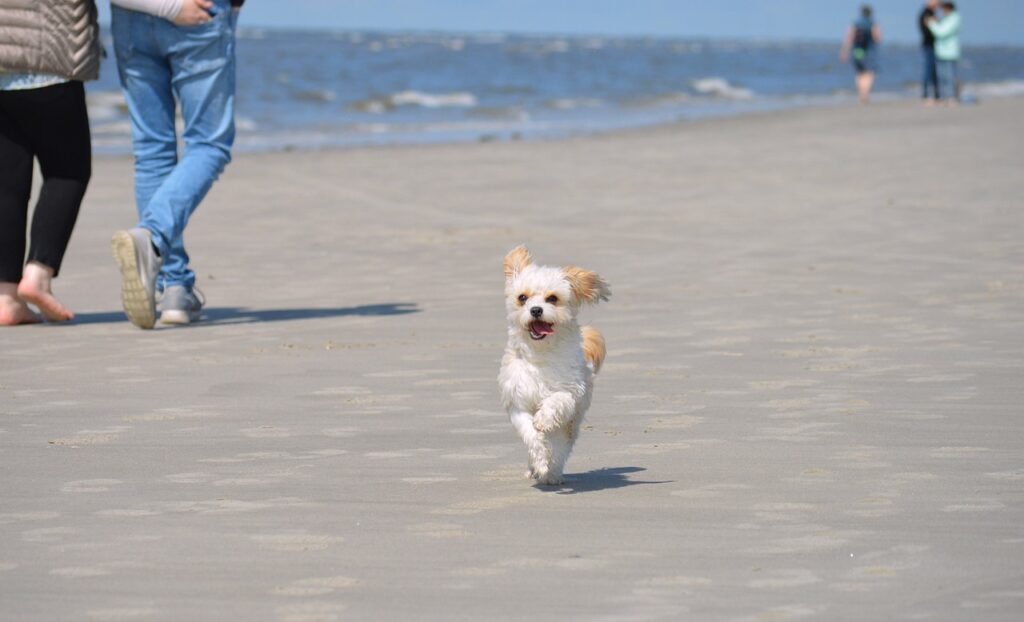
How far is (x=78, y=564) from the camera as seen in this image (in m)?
3.75

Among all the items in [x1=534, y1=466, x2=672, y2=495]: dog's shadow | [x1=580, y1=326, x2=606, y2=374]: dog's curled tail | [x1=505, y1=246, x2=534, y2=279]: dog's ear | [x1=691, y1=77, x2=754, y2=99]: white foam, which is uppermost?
[x1=505, y1=246, x2=534, y2=279]: dog's ear

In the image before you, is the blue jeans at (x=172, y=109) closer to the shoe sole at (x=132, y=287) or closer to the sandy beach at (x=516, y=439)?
the shoe sole at (x=132, y=287)

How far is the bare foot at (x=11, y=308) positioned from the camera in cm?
766

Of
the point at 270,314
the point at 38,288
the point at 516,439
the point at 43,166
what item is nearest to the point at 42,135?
the point at 43,166

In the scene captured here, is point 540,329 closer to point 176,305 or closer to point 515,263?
point 515,263

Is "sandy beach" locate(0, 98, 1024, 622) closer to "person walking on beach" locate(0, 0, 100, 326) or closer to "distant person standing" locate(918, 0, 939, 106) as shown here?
"person walking on beach" locate(0, 0, 100, 326)

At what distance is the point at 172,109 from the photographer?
780 centimetres

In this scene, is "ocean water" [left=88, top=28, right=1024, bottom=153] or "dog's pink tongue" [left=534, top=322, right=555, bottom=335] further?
"ocean water" [left=88, top=28, right=1024, bottom=153]

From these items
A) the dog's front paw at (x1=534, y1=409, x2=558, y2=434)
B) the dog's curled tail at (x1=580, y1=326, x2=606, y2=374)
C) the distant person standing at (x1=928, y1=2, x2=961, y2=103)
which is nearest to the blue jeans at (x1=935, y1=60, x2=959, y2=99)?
the distant person standing at (x1=928, y1=2, x2=961, y2=103)

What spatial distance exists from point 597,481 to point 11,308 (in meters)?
4.00

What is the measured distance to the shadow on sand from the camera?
25.7 ft

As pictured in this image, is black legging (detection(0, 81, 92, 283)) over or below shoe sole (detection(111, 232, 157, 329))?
over

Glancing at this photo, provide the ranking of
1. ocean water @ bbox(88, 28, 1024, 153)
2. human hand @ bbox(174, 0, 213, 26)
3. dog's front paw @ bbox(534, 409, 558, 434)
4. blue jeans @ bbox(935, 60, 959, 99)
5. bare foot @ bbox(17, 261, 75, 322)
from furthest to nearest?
1. blue jeans @ bbox(935, 60, 959, 99)
2. ocean water @ bbox(88, 28, 1024, 153)
3. bare foot @ bbox(17, 261, 75, 322)
4. human hand @ bbox(174, 0, 213, 26)
5. dog's front paw @ bbox(534, 409, 558, 434)

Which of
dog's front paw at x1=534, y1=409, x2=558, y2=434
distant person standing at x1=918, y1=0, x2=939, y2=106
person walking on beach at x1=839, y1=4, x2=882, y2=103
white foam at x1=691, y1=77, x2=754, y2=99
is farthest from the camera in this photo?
white foam at x1=691, y1=77, x2=754, y2=99
